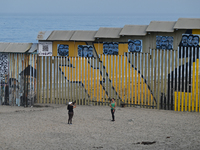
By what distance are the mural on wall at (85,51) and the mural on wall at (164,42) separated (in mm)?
3196

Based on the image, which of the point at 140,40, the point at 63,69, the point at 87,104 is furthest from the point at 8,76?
the point at 140,40

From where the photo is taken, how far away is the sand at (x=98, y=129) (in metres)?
13.0

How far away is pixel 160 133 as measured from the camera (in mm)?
14328

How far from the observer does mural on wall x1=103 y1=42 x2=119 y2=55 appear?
61.5 feet

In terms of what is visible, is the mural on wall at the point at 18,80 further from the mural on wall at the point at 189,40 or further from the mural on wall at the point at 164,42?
the mural on wall at the point at 189,40

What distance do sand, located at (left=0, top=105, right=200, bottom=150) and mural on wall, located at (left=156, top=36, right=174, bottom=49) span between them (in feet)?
9.19

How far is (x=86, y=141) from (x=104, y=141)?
0.59 meters

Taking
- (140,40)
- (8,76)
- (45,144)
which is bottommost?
(45,144)

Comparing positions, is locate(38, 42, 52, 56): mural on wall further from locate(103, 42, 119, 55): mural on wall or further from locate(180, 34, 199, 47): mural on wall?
locate(180, 34, 199, 47): mural on wall

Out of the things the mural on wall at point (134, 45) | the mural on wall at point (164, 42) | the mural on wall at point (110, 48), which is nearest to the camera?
the mural on wall at point (164, 42)

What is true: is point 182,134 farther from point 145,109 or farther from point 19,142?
point 19,142

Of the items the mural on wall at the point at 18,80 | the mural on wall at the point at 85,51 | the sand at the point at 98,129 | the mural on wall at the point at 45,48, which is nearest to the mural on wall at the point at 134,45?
the mural on wall at the point at 85,51

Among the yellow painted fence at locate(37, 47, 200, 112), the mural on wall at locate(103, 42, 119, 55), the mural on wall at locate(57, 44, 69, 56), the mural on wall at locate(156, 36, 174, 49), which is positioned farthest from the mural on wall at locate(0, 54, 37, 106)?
the mural on wall at locate(156, 36, 174, 49)

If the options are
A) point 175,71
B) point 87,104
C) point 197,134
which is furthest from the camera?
point 87,104
